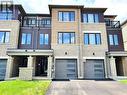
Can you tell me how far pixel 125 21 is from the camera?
870 inches

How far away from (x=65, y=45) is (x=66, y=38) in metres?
1.10

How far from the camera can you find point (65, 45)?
20500 millimetres

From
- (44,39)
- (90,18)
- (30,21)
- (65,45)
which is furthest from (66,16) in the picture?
(30,21)

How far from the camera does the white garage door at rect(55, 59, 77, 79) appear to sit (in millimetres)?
19609

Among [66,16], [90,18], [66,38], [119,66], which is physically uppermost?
[66,16]

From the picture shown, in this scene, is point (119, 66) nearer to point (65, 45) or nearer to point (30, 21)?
point (65, 45)

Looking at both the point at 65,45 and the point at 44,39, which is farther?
the point at 44,39

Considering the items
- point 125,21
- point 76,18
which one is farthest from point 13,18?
point 125,21

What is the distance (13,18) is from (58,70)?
10.6 m

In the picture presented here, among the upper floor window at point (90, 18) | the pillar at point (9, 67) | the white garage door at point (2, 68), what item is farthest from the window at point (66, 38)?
the white garage door at point (2, 68)

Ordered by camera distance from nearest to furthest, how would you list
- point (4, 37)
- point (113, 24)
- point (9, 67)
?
point (9, 67) → point (4, 37) → point (113, 24)

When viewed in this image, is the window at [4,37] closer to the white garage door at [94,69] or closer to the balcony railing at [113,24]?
the white garage door at [94,69]

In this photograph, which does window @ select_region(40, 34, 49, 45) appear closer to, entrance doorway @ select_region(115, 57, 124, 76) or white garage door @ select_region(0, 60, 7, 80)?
white garage door @ select_region(0, 60, 7, 80)

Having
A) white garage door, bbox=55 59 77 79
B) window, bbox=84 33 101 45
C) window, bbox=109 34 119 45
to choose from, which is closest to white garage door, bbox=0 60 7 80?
white garage door, bbox=55 59 77 79
